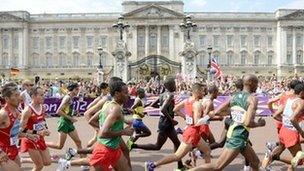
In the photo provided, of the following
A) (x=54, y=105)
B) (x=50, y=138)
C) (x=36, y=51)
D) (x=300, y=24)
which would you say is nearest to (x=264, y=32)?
(x=300, y=24)

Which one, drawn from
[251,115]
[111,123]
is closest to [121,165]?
[111,123]

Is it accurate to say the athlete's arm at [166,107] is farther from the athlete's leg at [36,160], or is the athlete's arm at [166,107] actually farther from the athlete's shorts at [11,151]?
the athlete's shorts at [11,151]

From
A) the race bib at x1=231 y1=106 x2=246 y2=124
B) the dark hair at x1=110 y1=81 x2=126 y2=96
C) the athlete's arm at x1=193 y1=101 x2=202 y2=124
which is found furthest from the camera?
the athlete's arm at x1=193 y1=101 x2=202 y2=124

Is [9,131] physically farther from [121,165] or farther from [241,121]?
[241,121]

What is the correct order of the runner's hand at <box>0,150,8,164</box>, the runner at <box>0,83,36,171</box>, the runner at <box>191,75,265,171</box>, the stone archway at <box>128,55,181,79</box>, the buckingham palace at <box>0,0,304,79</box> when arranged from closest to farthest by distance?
the runner's hand at <box>0,150,8,164</box>
the runner at <box>0,83,36,171</box>
the runner at <box>191,75,265,171</box>
the stone archway at <box>128,55,181,79</box>
the buckingham palace at <box>0,0,304,79</box>

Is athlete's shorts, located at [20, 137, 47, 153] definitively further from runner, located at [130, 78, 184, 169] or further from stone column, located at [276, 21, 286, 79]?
stone column, located at [276, 21, 286, 79]

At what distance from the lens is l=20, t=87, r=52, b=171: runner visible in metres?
8.30

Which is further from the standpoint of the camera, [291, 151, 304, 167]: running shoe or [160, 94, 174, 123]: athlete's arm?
[160, 94, 174, 123]: athlete's arm

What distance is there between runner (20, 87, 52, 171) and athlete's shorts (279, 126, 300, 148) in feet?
13.4

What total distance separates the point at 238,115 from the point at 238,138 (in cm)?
34

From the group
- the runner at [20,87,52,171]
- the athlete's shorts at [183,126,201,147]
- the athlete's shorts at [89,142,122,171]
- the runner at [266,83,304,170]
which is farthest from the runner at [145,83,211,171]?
the athlete's shorts at [89,142,122,171]

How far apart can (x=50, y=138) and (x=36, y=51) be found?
69.6 m

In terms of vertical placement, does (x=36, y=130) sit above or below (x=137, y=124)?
above

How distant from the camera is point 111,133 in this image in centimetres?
662
